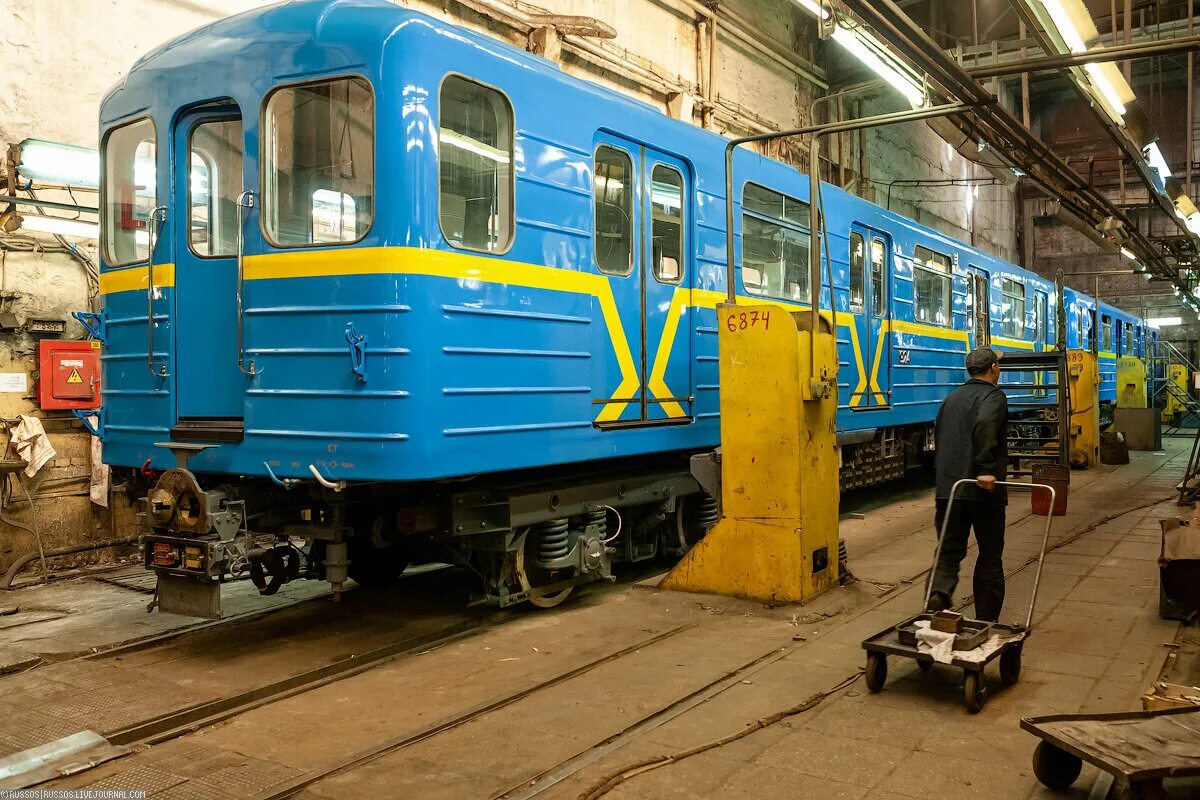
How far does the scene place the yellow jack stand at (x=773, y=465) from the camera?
19.7ft

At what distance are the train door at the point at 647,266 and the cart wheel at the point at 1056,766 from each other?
323cm

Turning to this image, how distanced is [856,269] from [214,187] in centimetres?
640

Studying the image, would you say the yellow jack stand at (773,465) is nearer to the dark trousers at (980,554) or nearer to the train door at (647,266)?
the train door at (647,266)

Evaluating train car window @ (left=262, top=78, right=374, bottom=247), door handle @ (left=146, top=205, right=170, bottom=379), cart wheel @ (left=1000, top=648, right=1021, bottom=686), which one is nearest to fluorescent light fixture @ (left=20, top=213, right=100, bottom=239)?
door handle @ (left=146, top=205, right=170, bottom=379)

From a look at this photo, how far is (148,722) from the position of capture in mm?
4109

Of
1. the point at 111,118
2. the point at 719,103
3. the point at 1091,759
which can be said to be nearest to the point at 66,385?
the point at 111,118

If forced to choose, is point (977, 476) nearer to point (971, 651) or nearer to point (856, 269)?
point (971, 651)

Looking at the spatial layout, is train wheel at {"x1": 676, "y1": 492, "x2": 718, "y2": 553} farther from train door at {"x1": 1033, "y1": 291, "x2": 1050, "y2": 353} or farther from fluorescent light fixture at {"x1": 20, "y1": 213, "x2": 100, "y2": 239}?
train door at {"x1": 1033, "y1": 291, "x2": 1050, "y2": 353}

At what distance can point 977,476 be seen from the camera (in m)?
5.11

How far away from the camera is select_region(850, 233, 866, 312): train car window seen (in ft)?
31.0

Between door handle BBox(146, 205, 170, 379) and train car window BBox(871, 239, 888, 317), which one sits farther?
train car window BBox(871, 239, 888, 317)

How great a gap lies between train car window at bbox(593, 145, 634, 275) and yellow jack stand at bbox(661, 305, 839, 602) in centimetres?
78

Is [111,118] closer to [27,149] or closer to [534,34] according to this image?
[27,149]

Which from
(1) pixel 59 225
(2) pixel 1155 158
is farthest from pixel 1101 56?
(1) pixel 59 225
